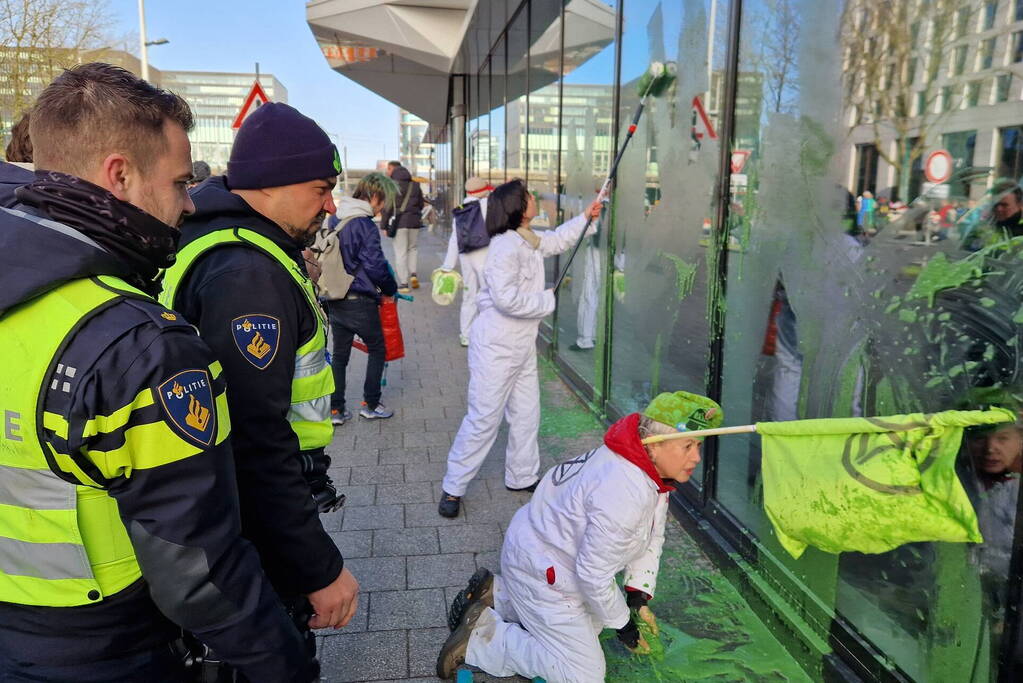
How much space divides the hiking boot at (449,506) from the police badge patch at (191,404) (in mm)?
2952

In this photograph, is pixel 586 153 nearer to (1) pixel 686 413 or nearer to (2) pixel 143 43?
(1) pixel 686 413

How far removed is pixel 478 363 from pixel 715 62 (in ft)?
Answer: 6.70

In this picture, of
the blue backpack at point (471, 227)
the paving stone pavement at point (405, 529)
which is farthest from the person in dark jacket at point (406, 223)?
the paving stone pavement at point (405, 529)

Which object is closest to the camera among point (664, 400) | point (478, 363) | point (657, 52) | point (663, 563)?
point (664, 400)

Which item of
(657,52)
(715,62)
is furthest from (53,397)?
(657,52)

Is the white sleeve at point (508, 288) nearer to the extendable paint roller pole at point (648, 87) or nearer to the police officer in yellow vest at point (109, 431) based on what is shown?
the extendable paint roller pole at point (648, 87)

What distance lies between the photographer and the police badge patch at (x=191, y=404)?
130 cm

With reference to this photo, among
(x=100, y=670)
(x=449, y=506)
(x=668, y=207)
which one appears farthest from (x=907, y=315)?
(x=449, y=506)

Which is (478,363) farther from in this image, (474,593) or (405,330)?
(405,330)

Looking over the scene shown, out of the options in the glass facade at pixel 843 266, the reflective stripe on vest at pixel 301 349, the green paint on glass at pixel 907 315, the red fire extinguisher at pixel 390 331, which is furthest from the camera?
the red fire extinguisher at pixel 390 331

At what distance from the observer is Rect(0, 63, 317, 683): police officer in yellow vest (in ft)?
4.13

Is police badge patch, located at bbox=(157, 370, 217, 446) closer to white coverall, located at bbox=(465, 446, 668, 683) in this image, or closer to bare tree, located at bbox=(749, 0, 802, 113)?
white coverall, located at bbox=(465, 446, 668, 683)

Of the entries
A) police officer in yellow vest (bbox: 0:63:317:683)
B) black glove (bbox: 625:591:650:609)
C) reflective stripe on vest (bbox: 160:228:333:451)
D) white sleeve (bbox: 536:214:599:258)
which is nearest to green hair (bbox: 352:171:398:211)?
white sleeve (bbox: 536:214:599:258)

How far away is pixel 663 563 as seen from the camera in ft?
12.1
